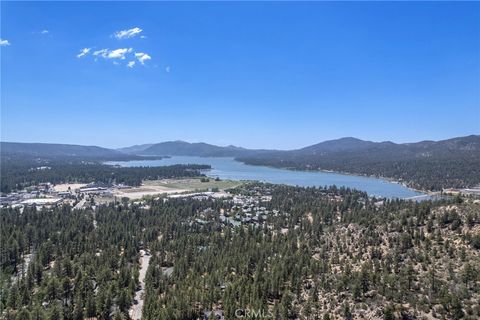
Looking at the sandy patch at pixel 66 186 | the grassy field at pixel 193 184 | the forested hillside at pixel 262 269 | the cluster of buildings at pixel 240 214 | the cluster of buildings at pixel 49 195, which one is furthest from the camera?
the grassy field at pixel 193 184

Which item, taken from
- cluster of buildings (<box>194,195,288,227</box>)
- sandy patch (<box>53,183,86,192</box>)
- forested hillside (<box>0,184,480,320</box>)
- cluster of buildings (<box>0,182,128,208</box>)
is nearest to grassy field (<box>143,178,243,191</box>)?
cluster of buildings (<box>0,182,128,208</box>)

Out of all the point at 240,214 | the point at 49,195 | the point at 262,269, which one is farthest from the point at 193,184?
the point at 262,269

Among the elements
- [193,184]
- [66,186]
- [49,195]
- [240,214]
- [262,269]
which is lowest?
[49,195]

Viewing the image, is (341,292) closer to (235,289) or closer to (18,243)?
(235,289)

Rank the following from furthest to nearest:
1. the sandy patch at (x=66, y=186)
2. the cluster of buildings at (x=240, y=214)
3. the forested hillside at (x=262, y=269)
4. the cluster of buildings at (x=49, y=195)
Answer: the sandy patch at (x=66, y=186), the cluster of buildings at (x=49, y=195), the cluster of buildings at (x=240, y=214), the forested hillside at (x=262, y=269)

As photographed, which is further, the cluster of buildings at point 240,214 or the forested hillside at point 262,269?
the cluster of buildings at point 240,214

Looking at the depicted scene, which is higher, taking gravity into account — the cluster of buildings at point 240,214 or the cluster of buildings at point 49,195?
the cluster of buildings at point 240,214

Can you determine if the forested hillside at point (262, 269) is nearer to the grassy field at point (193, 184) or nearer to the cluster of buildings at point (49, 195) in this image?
the cluster of buildings at point (49, 195)

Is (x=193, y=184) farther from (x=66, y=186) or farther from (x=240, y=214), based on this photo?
(x=240, y=214)

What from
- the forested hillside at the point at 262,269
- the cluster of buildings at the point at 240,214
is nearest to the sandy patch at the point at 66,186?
the cluster of buildings at the point at 240,214
